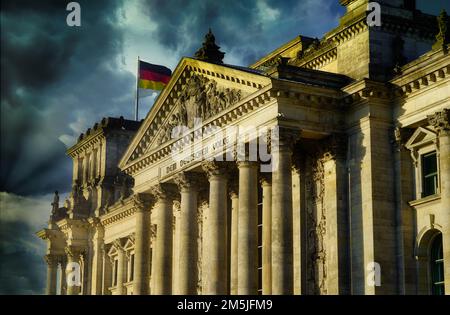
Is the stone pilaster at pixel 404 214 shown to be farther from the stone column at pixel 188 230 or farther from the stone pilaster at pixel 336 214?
the stone column at pixel 188 230

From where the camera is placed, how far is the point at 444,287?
1416 inches

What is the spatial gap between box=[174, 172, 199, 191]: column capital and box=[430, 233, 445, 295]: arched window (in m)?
13.6

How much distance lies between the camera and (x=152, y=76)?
6397cm

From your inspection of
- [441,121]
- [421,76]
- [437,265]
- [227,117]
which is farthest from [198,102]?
[437,265]

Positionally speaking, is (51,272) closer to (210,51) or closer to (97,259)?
(97,259)

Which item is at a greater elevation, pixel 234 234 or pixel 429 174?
pixel 429 174

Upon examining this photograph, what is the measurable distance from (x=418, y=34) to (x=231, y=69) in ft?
27.6

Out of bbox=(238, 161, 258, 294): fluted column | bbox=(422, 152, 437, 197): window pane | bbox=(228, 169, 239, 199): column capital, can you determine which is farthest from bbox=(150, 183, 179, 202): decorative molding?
bbox=(422, 152, 437, 197): window pane

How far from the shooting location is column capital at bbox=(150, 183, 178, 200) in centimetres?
4891

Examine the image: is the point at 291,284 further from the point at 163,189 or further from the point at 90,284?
the point at 90,284

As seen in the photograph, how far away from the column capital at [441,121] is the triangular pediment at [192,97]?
6.97m

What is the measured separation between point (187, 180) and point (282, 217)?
9.37 meters
